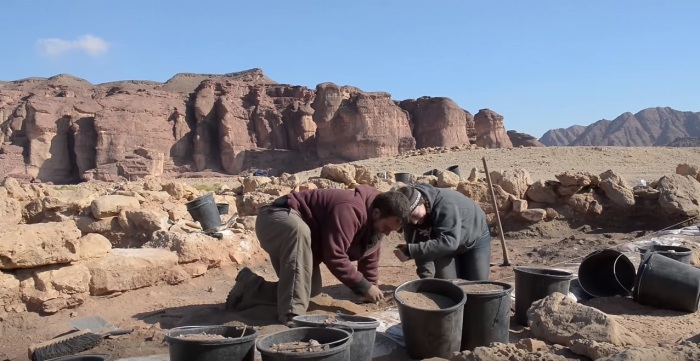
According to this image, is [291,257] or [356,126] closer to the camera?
[291,257]

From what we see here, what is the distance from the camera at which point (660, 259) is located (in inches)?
168

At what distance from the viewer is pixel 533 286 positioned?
4051mm

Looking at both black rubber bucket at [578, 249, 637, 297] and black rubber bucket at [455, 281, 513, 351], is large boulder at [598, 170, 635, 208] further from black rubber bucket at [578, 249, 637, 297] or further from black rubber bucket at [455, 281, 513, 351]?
black rubber bucket at [455, 281, 513, 351]

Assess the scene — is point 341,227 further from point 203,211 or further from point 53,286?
point 203,211

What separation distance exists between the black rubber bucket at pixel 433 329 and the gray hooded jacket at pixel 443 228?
2.01ft

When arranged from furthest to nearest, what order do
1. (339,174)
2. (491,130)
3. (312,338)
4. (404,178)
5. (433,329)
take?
1. (491,130)
2. (404,178)
3. (339,174)
4. (433,329)
5. (312,338)

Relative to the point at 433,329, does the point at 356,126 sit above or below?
above

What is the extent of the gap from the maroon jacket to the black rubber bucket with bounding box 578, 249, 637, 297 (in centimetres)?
203

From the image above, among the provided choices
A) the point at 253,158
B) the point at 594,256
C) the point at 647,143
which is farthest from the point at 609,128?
the point at 594,256

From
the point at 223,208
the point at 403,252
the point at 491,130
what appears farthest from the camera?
the point at 491,130

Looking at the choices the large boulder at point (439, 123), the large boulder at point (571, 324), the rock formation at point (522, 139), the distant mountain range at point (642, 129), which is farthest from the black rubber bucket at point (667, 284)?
the distant mountain range at point (642, 129)

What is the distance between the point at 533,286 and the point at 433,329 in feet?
3.98

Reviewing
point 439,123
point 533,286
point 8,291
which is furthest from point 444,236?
point 439,123

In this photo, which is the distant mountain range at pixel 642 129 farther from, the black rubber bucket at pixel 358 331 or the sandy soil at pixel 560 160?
the black rubber bucket at pixel 358 331
